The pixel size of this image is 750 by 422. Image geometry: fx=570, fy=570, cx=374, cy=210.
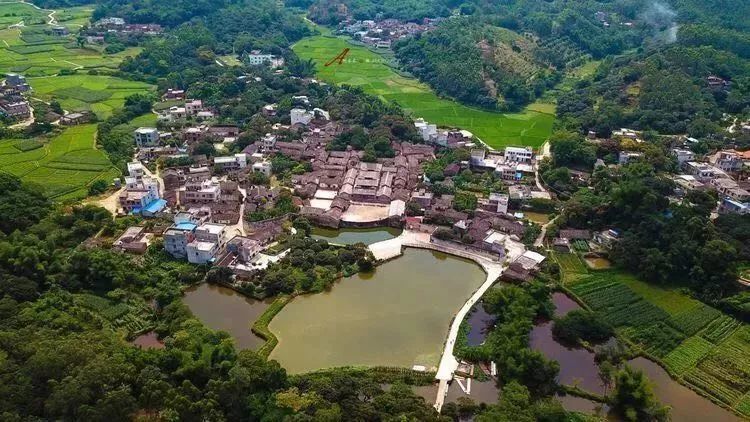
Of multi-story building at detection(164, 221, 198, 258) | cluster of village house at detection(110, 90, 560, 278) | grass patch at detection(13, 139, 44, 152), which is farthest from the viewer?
grass patch at detection(13, 139, 44, 152)

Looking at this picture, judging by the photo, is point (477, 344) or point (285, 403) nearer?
point (285, 403)

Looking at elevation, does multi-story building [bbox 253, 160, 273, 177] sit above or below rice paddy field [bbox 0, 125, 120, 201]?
above

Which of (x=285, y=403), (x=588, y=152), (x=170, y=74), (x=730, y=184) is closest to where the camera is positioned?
(x=285, y=403)

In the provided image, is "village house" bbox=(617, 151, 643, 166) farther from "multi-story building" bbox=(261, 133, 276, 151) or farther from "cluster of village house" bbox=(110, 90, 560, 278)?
"multi-story building" bbox=(261, 133, 276, 151)

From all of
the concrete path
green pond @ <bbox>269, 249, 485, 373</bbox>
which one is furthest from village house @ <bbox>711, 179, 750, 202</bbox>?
green pond @ <bbox>269, 249, 485, 373</bbox>

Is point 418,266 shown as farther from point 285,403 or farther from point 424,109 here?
point 424,109

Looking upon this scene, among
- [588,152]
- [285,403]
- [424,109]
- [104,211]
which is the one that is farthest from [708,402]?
[424,109]

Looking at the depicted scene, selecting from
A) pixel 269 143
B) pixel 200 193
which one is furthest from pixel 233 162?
pixel 200 193

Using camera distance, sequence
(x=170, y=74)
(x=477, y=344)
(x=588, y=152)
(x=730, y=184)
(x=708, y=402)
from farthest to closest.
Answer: (x=170, y=74)
(x=588, y=152)
(x=730, y=184)
(x=477, y=344)
(x=708, y=402)
